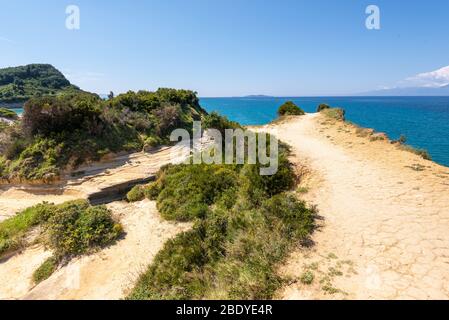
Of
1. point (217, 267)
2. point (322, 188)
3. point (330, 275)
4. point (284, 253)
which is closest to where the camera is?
point (330, 275)

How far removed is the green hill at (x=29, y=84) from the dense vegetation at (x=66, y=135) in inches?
2757

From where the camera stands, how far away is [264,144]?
14.9 metres

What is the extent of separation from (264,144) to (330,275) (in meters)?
9.85

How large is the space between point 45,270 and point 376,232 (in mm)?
11792

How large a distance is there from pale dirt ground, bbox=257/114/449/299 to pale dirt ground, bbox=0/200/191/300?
5.67 meters

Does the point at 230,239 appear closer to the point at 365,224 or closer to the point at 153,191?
the point at 365,224

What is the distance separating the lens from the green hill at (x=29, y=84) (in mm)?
74938

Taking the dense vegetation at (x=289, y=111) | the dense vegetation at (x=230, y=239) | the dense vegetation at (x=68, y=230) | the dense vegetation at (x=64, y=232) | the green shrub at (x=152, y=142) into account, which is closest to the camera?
the dense vegetation at (x=230, y=239)

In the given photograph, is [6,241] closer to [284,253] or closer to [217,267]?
[217,267]

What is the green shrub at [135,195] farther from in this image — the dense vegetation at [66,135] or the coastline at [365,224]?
the dense vegetation at [66,135]

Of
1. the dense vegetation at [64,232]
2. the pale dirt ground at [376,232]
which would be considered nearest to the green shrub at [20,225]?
the dense vegetation at [64,232]

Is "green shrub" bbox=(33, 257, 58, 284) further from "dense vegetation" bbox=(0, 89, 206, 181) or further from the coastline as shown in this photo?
"dense vegetation" bbox=(0, 89, 206, 181)

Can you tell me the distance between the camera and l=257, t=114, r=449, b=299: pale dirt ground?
212 inches
